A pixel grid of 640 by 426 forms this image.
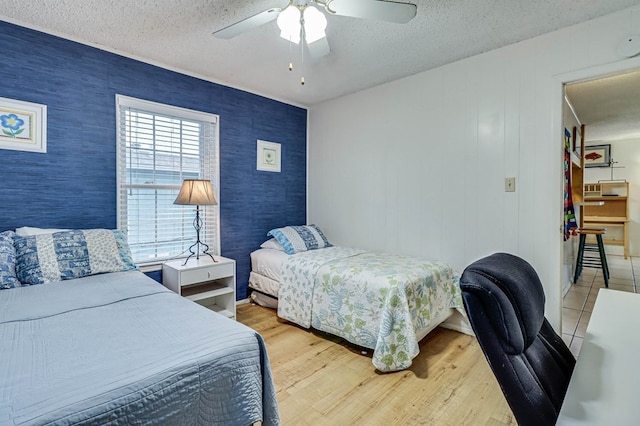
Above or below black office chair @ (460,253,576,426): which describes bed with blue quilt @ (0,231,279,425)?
below

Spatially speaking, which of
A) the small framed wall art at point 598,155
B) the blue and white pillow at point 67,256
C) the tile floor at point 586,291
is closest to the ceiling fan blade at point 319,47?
the blue and white pillow at point 67,256

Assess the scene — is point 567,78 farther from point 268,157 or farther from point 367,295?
point 268,157

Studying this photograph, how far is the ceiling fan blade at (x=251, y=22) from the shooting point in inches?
65.1

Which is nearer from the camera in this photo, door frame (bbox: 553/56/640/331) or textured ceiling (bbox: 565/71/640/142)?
door frame (bbox: 553/56/640/331)

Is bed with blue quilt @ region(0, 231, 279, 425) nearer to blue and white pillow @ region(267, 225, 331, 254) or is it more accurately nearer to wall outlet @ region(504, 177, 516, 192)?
blue and white pillow @ region(267, 225, 331, 254)

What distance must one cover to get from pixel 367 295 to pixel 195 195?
1.65 meters

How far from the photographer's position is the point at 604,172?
20.6 feet

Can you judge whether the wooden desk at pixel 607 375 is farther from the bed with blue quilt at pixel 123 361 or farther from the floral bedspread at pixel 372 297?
the floral bedspread at pixel 372 297

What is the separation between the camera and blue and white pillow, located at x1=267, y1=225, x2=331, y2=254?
3331mm

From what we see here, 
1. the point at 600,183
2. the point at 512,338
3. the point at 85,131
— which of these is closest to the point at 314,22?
the point at 512,338

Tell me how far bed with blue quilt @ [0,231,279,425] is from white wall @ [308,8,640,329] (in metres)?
2.16

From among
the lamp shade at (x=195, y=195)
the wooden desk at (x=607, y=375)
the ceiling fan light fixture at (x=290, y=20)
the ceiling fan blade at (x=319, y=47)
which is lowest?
the wooden desk at (x=607, y=375)

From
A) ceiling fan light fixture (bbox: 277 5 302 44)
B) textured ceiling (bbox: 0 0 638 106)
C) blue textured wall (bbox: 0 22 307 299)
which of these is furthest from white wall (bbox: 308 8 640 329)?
ceiling fan light fixture (bbox: 277 5 302 44)

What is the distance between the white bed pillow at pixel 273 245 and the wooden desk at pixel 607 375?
270cm
